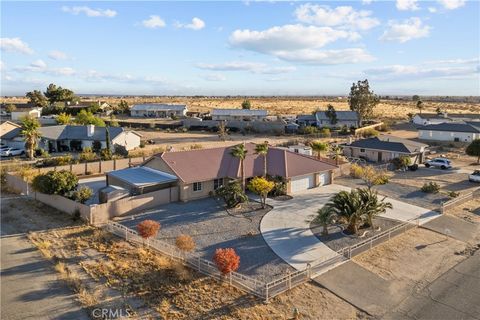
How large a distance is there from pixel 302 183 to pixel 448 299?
20216mm

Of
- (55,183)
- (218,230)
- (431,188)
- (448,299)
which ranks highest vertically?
(55,183)

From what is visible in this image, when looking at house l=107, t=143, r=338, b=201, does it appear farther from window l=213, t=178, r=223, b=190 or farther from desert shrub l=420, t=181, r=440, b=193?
desert shrub l=420, t=181, r=440, b=193

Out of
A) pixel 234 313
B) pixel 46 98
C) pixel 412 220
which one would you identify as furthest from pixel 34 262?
pixel 46 98

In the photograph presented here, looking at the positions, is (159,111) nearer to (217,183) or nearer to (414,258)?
(217,183)

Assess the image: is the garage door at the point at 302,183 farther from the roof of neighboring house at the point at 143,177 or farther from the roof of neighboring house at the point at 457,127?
the roof of neighboring house at the point at 457,127

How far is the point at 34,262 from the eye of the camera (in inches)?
915

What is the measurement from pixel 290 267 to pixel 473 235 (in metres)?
14.9

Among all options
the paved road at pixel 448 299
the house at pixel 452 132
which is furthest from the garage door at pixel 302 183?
the house at pixel 452 132

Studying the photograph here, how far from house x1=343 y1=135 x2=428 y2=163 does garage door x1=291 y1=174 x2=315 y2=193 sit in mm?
18770

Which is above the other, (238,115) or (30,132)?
(238,115)

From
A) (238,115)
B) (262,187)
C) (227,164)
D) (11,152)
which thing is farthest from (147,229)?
(238,115)

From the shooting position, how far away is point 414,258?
949 inches

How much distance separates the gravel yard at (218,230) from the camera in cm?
2297

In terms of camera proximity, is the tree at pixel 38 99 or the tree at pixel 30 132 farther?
the tree at pixel 38 99
